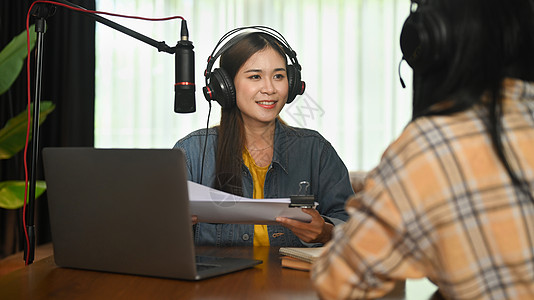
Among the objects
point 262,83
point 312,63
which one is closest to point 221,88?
point 262,83

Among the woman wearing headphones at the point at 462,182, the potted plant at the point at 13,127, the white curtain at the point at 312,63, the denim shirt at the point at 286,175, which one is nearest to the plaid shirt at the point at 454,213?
the woman wearing headphones at the point at 462,182

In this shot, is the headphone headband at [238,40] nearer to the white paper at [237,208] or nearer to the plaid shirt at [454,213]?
the white paper at [237,208]

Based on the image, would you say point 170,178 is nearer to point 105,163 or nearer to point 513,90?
point 105,163

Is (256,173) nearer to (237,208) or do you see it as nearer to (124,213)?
(237,208)

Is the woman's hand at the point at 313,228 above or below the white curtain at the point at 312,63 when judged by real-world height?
below

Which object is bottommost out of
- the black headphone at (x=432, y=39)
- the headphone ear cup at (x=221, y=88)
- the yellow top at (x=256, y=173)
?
the yellow top at (x=256, y=173)

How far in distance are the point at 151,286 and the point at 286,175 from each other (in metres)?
0.76

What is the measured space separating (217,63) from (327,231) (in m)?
0.60

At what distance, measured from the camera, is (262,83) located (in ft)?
5.40

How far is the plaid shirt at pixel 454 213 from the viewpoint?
1.98 ft

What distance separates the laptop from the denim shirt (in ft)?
1.47

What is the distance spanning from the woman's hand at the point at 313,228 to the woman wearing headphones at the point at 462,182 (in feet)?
1.98

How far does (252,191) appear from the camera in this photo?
1.65 meters

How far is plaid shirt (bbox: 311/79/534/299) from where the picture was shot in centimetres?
60
